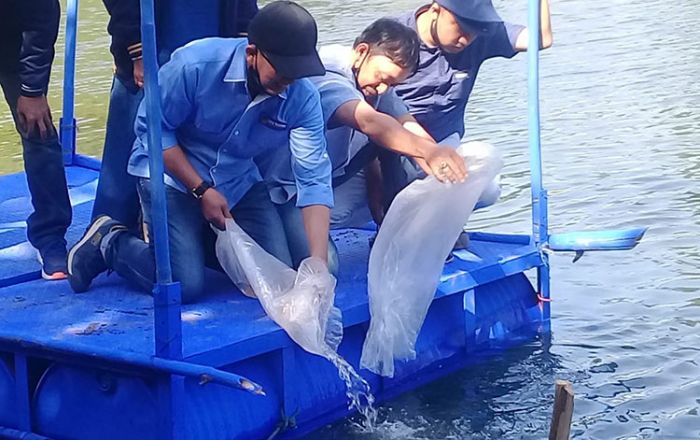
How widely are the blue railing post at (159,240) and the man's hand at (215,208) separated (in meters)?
0.59

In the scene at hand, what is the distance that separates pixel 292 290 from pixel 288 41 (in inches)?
33.3

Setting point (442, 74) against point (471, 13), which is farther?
point (442, 74)

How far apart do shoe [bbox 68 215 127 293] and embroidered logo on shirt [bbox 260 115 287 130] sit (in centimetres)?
72

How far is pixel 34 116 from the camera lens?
15.8ft

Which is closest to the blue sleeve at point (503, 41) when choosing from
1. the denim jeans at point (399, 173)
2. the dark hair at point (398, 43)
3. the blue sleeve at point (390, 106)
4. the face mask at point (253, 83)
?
the denim jeans at point (399, 173)

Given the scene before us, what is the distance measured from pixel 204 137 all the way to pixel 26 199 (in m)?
2.18

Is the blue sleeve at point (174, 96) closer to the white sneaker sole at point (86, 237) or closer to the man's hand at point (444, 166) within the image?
the white sneaker sole at point (86, 237)

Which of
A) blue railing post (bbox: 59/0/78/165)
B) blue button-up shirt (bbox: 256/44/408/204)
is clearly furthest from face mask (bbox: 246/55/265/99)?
blue railing post (bbox: 59/0/78/165)

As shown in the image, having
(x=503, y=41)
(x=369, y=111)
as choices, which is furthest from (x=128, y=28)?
(x=503, y=41)

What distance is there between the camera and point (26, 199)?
618 centimetres

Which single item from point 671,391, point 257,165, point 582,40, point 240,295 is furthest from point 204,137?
point 582,40

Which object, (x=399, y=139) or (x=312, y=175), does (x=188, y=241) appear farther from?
(x=399, y=139)

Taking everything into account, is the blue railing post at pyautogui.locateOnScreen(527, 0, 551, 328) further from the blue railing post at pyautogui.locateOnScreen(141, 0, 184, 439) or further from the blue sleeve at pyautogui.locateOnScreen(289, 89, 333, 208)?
the blue railing post at pyautogui.locateOnScreen(141, 0, 184, 439)

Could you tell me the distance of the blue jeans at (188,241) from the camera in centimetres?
439
